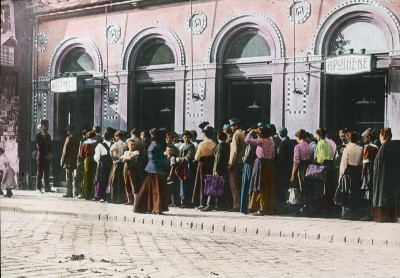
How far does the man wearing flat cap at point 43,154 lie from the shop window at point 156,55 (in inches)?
219

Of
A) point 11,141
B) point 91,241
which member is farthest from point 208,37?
point 11,141

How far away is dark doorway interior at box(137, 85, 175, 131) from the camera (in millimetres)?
14078

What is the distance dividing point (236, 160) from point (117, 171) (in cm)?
245

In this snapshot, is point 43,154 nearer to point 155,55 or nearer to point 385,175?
point 385,175

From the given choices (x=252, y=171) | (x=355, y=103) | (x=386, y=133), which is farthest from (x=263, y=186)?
(x=355, y=103)

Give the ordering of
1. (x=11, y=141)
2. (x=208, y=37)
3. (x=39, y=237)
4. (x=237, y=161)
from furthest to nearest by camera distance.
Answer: (x=208, y=37) → (x=237, y=161) → (x=39, y=237) → (x=11, y=141)

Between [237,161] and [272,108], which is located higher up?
[272,108]

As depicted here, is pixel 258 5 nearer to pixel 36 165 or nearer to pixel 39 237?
pixel 36 165

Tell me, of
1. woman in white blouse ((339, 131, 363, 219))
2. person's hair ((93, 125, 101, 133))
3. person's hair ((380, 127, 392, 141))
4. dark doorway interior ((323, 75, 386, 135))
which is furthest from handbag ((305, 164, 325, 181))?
person's hair ((93, 125, 101, 133))

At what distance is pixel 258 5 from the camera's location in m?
13.6

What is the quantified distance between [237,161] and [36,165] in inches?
147

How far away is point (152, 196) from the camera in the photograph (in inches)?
427

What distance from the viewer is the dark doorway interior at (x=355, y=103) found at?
12242mm

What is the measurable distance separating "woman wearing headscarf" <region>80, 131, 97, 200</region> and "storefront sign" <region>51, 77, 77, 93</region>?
2.56m
